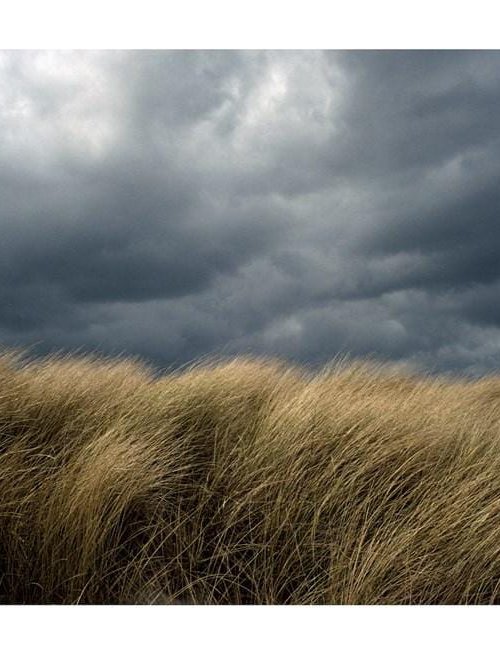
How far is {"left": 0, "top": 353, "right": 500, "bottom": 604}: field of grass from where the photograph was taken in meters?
2.47

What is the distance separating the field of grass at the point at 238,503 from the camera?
2473 millimetres

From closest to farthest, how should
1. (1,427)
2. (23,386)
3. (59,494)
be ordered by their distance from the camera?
(59,494) < (1,427) < (23,386)

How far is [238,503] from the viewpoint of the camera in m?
2.77

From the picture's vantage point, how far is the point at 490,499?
9.99 feet

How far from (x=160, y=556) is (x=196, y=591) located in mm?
201

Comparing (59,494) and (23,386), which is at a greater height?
(23,386)
